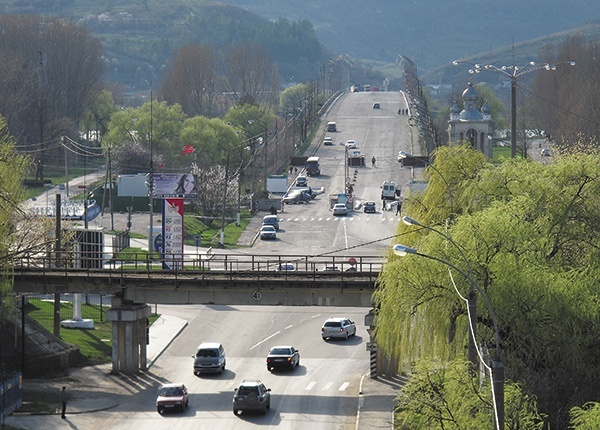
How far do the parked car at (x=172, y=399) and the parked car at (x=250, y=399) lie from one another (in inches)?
82.8

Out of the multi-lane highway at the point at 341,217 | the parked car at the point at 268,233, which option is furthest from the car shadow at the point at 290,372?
the parked car at the point at 268,233

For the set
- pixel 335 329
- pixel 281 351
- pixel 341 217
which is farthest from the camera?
pixel 341 217

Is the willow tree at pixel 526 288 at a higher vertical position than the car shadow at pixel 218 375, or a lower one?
higher

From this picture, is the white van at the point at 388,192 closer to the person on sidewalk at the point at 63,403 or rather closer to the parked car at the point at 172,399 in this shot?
the parked car at the point at 172,399

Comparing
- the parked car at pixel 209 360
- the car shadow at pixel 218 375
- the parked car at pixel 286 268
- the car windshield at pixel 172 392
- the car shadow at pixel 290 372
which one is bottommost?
the car shadow at pixel 218 375

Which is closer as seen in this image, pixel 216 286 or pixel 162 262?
pixel 216 286

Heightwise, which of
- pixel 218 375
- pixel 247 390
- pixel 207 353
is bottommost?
pixel 218 375

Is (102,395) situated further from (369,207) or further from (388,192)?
(388,192)

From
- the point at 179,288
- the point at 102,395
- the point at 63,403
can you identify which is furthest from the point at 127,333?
the point at 63,403

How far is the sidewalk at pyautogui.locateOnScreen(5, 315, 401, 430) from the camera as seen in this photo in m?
56.5

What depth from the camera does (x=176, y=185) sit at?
449ft

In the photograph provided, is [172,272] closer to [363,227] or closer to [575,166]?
[575,166]

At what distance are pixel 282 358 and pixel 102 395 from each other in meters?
8.98

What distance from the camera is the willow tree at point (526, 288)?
1844 inches
